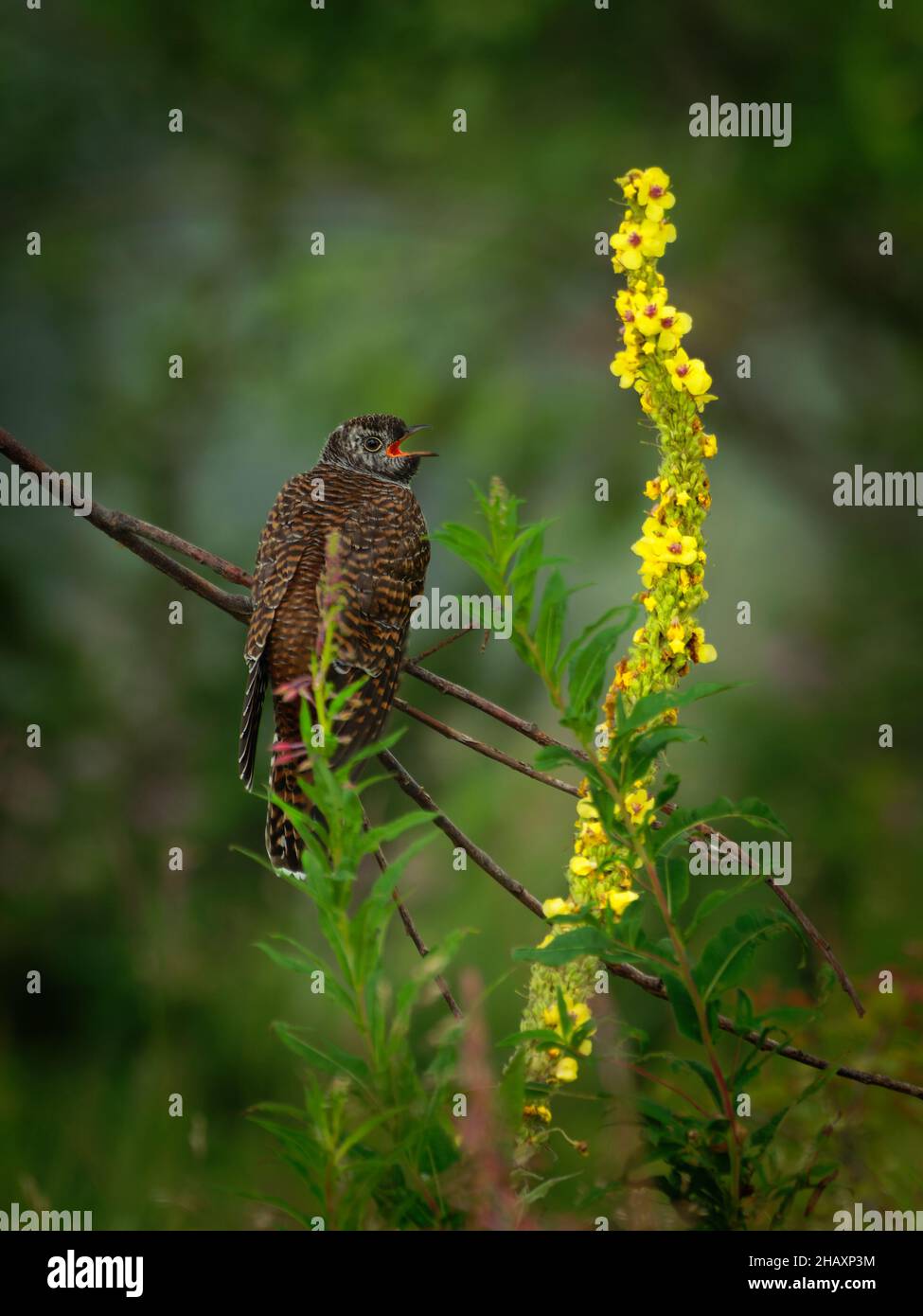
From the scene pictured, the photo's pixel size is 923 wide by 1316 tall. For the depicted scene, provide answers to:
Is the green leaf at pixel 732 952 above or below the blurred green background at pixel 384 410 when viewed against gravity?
below

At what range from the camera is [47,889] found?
14.3ft

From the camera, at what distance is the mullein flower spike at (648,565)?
108 centimetres

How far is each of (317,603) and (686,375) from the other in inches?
34.2

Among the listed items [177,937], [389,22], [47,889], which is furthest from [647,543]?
[389,22]

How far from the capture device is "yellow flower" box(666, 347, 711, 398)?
3.69 feet

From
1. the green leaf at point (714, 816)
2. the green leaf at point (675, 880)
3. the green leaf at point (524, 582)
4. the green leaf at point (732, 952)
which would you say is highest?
the green leaf at point (524, 582)

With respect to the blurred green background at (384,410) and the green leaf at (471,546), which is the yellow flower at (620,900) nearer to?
the green leaf at (471,546)

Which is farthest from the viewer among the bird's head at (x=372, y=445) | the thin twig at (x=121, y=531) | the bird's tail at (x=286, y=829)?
the bird's head at (x=372, y=445)

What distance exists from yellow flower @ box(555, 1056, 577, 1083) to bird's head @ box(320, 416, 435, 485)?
1.76 metres

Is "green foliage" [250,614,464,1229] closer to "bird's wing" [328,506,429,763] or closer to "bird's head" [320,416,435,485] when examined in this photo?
"bird's wing" [328,506,429,763]

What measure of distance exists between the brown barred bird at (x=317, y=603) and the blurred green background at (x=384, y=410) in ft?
4.39

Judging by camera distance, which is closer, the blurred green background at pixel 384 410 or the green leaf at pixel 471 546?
the green leaf at pixel 471 546

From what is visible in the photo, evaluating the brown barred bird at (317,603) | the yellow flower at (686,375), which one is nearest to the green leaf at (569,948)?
the yellow flower at (686,375)
